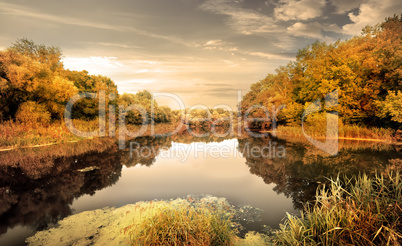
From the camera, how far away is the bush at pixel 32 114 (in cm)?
2075

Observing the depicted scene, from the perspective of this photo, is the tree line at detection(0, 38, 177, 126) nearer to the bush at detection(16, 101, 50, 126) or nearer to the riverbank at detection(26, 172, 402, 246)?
the bush at detection(16, 101, 50, 126)

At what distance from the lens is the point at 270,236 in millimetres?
5426

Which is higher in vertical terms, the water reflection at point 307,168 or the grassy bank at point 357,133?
the grassy bank at point 357,133

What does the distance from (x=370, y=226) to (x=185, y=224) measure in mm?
4094

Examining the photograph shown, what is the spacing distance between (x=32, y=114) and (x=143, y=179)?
19211 millimetres

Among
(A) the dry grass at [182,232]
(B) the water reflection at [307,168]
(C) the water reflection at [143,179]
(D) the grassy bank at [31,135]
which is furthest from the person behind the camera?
(D) the grassy bank at [31,135]

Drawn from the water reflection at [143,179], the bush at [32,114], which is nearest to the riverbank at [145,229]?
the water reflection at [143,179]

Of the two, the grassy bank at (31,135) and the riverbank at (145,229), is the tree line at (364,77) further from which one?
the grassy bank at (31,135)

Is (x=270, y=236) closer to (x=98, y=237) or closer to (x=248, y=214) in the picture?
(x=248, y=214)

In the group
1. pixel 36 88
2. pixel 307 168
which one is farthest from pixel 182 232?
pixel 36 88

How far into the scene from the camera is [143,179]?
422 inches

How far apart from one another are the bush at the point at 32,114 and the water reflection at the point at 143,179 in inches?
277

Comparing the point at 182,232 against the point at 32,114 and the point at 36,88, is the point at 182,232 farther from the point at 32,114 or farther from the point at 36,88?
the point at 36,88

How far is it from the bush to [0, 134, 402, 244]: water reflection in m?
7.03
